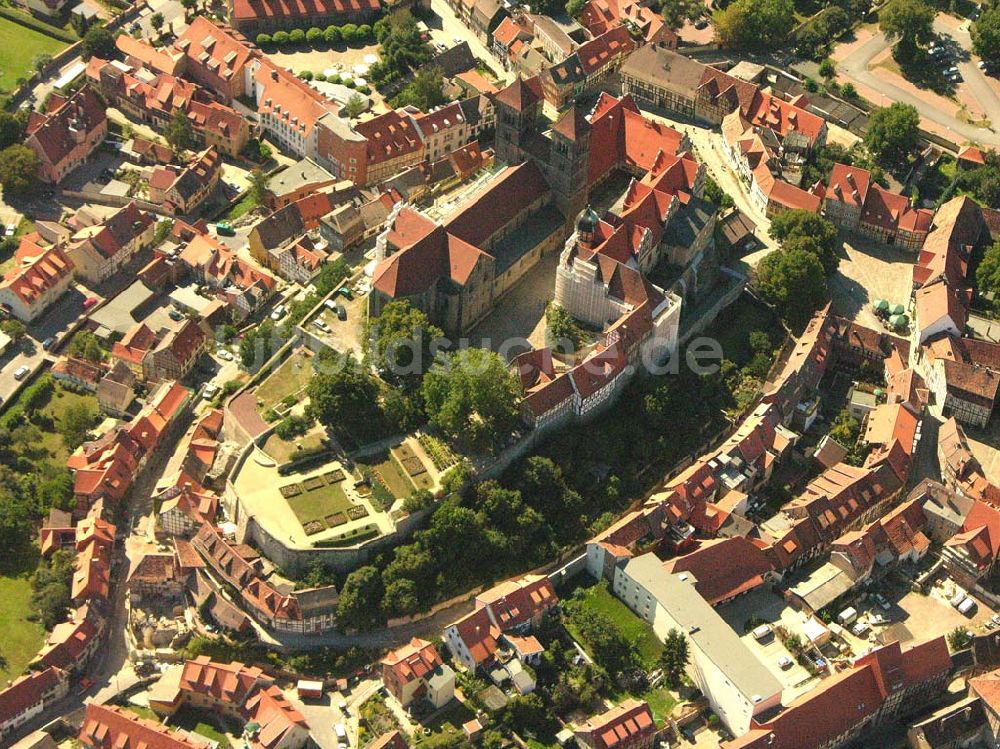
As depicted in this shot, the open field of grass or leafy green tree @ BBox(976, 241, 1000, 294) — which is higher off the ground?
the open field of grass

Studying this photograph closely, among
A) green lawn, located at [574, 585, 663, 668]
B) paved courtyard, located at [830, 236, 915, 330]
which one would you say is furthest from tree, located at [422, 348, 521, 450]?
paved courtyard, located at [830, 236, 915, 330]

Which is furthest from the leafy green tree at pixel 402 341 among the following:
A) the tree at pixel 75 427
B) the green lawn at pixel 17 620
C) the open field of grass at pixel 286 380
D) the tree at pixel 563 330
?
the green lawn at pixel 17 620

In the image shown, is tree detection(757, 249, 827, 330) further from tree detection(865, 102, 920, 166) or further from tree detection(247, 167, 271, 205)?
tree detection(247, 167, 271, 205)

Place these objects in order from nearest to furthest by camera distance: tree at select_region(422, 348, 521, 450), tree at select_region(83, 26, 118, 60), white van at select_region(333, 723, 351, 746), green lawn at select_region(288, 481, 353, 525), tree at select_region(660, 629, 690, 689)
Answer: white van at select_region(333, 723, 351, 746) → tree at select_region(660, 629, 690, 689) → green lawn at select_region(288, 481, 353, 525) → tree at select_region(422, 348, 521, 450) → tree at select_region(83, 26, 118, 60)

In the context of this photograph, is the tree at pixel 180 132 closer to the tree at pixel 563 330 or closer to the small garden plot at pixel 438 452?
the tree at pixel 563 330

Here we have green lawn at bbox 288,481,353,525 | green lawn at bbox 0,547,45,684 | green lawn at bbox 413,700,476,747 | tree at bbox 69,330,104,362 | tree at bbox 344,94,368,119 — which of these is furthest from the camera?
tree at bbox 344,94,368,119

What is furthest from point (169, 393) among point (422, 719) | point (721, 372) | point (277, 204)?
point (721, 372)
